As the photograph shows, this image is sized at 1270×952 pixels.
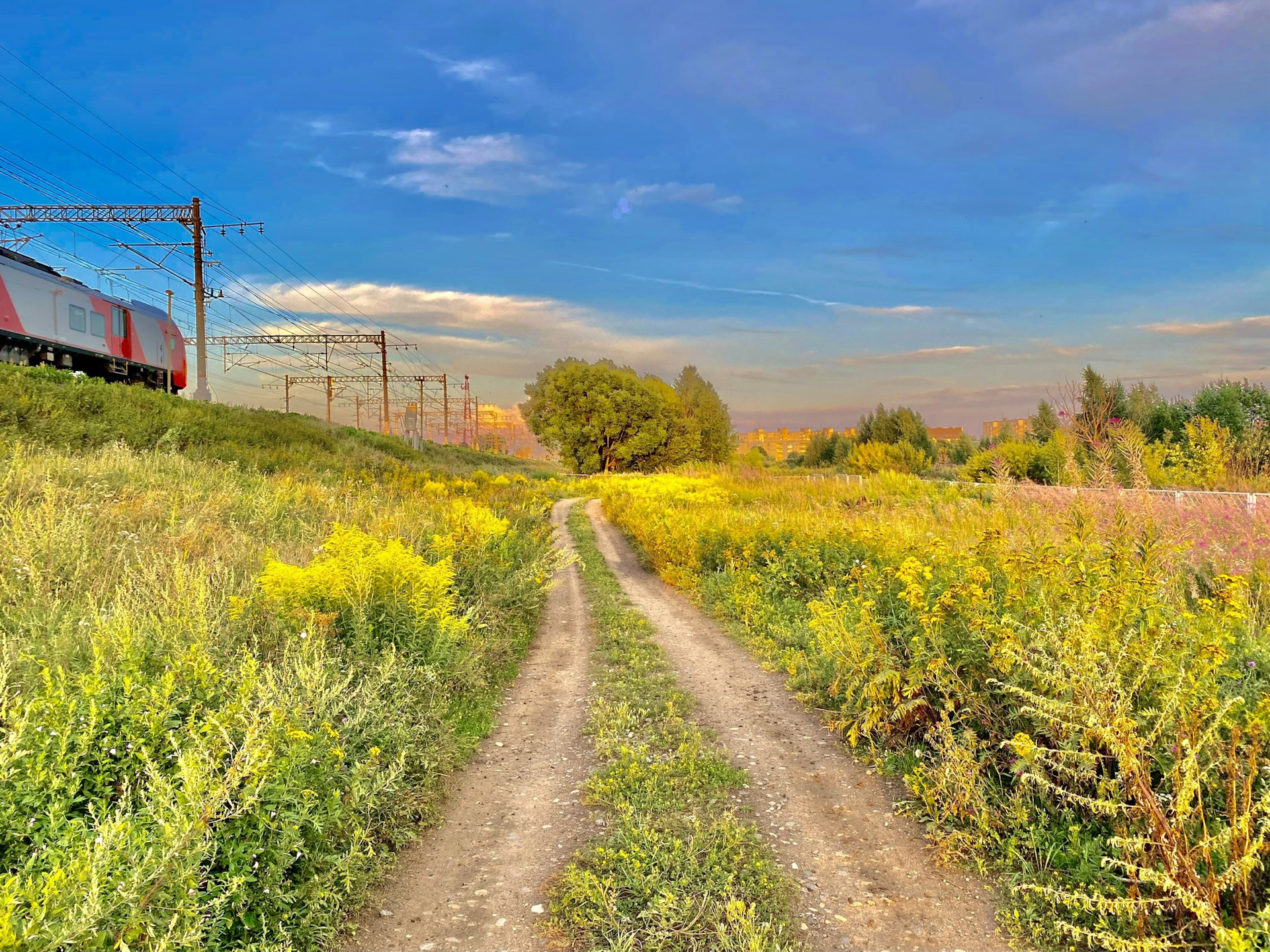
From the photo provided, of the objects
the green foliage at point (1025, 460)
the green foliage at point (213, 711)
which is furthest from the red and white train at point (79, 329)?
the green foliage at point (1025, 460)

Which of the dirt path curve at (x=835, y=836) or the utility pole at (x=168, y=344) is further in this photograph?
the utility pole at (x=168, y=344)

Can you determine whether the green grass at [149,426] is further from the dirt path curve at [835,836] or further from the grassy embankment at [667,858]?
the dirt path curve at [835,836]

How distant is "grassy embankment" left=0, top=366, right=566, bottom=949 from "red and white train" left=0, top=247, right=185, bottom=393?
1328cm

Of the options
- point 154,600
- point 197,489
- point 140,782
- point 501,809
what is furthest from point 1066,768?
point 197,489

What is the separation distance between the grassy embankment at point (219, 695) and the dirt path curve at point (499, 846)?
211 mm

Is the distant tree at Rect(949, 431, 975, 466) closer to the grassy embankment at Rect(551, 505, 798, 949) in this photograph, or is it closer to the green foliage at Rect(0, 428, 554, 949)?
the grassy embankment at Rect(551, 505, 798, 949)

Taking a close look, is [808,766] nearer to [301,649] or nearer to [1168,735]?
[1168,735]

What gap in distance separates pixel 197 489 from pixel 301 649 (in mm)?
7087

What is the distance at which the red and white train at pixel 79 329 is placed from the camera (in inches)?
767

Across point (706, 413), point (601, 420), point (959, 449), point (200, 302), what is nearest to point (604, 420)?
point (601, 420)

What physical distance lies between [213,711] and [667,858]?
8.56 feet

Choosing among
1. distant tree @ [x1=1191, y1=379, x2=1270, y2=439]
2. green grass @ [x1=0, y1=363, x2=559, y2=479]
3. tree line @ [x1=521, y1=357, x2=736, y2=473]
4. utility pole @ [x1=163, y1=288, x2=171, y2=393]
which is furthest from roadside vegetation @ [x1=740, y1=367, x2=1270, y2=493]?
utility pole @ [x1=163, y1=288, x2=171, y2=393]

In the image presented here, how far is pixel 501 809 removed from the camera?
179 inches

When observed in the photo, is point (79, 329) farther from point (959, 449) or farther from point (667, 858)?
point (959, 449)
